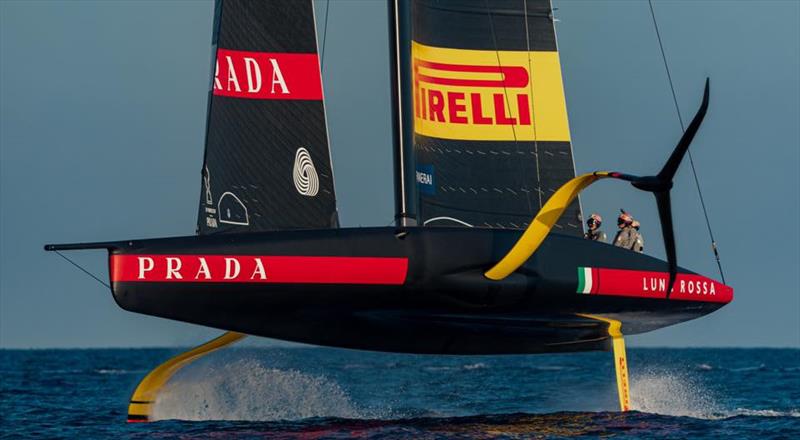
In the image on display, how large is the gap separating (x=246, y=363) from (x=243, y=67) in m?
3.67

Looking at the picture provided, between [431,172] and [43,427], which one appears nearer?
[431,172]

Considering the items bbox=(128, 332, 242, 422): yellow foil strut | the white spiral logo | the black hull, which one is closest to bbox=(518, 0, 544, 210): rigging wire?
the black hull

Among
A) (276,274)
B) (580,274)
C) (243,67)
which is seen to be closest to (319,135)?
(243,67)

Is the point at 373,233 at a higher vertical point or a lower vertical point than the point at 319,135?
lower

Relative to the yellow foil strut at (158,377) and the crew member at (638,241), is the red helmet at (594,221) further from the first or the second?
the yellow foil strut at (158,377)

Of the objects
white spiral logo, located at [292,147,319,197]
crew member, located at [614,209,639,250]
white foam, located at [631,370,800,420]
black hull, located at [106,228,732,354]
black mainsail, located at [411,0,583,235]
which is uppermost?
black mainsail, located at [411,0,583,235]

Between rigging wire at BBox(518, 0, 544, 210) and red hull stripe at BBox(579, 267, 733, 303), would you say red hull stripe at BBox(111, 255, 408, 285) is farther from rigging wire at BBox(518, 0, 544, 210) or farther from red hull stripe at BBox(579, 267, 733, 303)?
A: rigging wire at BBox(518, 0, 544, 210)

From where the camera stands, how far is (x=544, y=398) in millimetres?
18641

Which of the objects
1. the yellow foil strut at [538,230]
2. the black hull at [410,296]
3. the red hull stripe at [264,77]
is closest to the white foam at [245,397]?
the black hull at [410,296]

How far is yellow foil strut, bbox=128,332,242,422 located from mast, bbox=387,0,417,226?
2587 millimetres

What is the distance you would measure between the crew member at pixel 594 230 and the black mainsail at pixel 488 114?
10cm

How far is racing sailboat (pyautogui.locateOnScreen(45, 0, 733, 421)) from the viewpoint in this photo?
11.2 meters

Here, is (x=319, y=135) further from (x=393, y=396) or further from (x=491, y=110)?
(x=393, y=396)

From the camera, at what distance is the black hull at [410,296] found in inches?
438
